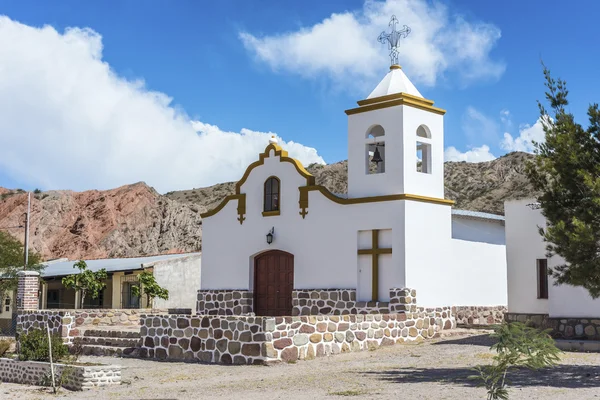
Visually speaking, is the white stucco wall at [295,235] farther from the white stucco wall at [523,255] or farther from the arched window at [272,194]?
the white stucco wall at [523,255]

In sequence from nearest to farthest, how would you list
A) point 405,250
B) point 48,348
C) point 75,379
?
point 75,379
point 48,348
point 405,250

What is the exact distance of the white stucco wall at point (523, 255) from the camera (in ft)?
73.9

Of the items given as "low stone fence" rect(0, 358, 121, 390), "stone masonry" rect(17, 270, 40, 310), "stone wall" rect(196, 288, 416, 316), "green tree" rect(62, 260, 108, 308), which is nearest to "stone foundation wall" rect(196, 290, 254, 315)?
"stone wall" rect(196, 288, 416, 316)

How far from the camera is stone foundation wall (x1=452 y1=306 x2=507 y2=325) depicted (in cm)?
2417

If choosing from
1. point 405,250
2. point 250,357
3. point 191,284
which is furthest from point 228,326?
point 191,284

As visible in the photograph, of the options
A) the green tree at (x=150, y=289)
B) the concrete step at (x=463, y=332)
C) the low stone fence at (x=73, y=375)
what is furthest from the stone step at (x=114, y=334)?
the concrete step at (x=463, y=332)

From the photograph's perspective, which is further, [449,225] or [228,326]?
[449,225]

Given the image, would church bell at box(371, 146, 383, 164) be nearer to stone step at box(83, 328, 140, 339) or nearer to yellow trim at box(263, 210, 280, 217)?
yellow trim at box(263, 210, 280, 217)

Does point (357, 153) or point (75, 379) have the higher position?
point (357, 153)

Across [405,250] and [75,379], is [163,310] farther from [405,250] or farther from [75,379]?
[75,379]

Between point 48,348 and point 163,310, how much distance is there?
1350 cm

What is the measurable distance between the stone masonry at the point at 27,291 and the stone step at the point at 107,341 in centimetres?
414

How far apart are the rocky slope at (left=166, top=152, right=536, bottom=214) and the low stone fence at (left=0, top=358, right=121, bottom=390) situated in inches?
1602

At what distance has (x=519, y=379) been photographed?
537 inches
